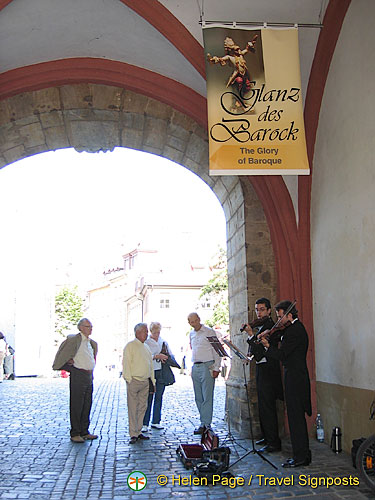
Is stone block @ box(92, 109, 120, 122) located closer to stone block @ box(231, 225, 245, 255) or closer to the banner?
stone block @ box(231, 225, 245, 255)

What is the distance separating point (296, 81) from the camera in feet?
19.4

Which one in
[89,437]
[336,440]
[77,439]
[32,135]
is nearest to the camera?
[336,440]

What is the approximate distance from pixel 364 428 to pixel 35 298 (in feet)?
71.4

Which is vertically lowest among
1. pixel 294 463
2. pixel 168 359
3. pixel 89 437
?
pixel 89 437

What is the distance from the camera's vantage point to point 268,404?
679 cm

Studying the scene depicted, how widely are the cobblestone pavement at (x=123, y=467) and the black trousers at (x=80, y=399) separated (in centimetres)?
25

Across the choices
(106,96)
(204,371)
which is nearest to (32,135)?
(106,96)

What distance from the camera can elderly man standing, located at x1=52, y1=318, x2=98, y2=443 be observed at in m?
7.93

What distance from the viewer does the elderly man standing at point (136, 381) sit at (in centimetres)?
769

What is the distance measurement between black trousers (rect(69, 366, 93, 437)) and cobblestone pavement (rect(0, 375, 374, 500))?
0.25 m

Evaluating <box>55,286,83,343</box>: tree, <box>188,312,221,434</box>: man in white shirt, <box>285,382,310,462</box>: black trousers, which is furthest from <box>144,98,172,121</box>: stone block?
<box>55,286,83,343</box>: tree

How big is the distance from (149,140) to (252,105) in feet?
11.8

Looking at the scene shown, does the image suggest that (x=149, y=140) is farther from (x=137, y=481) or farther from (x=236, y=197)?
(x=137, y=481)

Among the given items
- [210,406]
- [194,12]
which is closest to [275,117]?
[194,12]
